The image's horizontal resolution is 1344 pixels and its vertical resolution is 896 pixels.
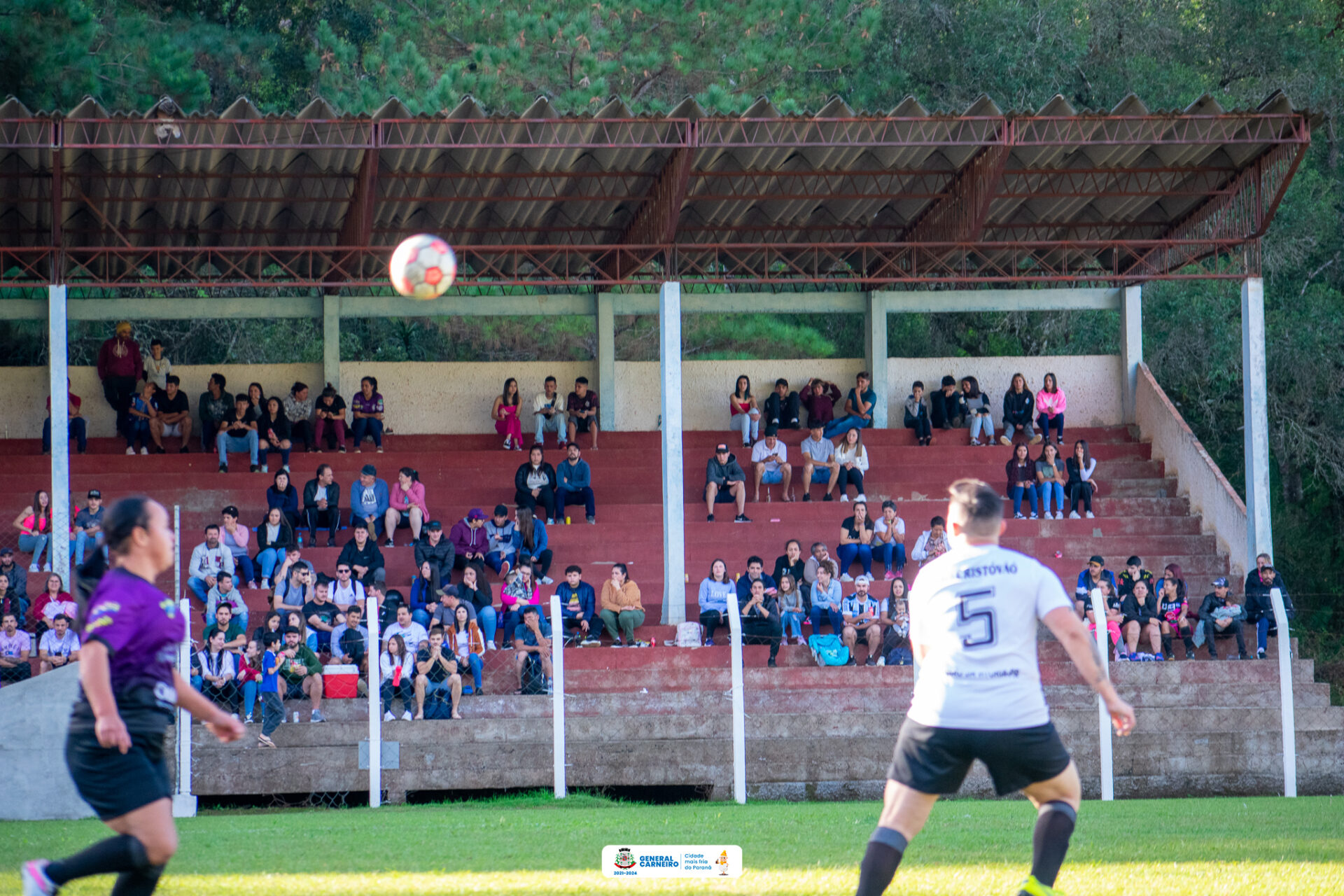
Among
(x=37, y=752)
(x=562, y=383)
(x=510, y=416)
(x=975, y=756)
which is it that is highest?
(x=562, y=383)

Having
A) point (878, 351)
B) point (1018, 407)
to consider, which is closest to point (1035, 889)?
point (1018, 407)

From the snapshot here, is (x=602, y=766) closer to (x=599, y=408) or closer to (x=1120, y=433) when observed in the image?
(x=599, y=408)

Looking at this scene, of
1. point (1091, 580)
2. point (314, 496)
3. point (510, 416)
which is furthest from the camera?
point (510, 416)

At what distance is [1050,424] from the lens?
2389 centimetres

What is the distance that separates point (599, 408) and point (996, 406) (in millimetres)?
6661

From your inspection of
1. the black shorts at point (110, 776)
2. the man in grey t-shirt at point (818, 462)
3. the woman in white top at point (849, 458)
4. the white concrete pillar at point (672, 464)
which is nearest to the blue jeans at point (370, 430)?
the white concrete pillar at point (672, 464)

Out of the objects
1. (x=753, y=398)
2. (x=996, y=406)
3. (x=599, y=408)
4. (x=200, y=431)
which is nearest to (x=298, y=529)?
(x=200, y=431)

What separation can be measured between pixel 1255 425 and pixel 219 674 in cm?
1384

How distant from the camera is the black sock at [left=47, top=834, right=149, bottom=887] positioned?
17.1ft

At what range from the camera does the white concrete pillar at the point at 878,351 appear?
2477 cm

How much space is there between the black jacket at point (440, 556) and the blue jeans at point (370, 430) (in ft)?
15.9

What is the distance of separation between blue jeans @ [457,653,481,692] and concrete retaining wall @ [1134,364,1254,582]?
433 inches

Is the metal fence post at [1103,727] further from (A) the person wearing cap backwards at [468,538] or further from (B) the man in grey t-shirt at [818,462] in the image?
(A) the person wearing cap backwards at [468,538]

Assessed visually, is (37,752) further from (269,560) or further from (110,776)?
(110,776)
